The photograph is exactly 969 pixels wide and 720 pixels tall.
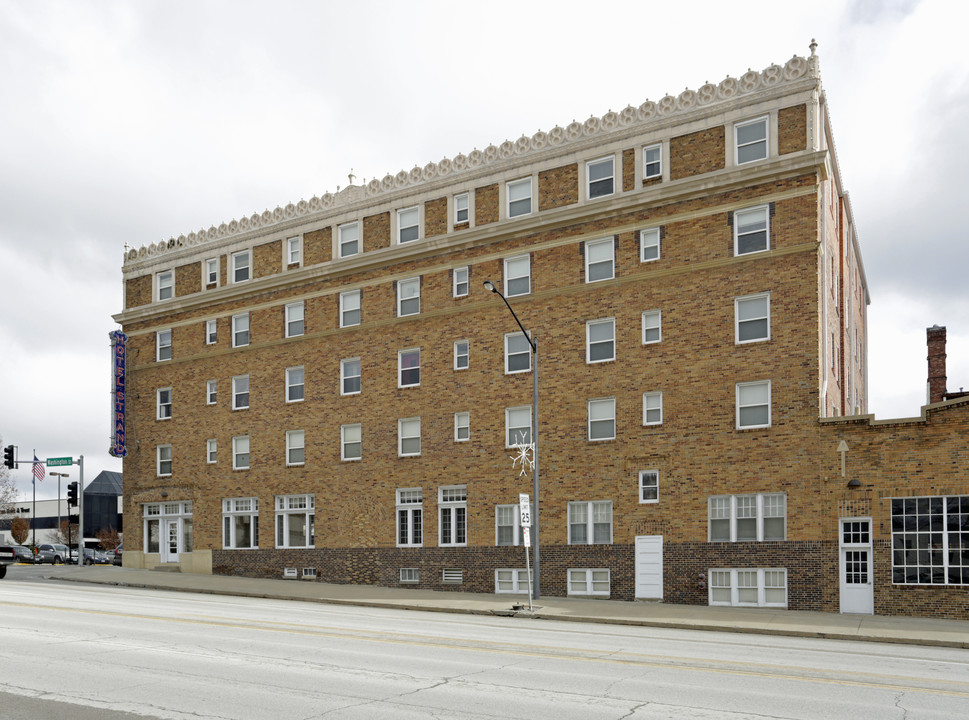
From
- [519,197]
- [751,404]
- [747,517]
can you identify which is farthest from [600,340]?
[747,517]

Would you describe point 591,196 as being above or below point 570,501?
above

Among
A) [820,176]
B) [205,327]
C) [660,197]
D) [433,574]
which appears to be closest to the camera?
[820,176]

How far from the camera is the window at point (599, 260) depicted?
32.6m

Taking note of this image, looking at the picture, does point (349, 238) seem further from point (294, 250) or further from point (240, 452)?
point (240, 452)

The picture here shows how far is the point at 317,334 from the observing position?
39812 mm

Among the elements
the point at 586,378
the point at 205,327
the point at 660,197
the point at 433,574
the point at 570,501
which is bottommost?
the point at 433,574

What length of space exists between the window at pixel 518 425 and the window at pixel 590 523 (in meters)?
3.01

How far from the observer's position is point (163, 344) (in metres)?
45.6

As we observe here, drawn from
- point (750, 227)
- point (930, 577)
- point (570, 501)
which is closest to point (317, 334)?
point (570, 501)

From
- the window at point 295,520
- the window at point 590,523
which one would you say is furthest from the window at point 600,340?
the window at point 295,520

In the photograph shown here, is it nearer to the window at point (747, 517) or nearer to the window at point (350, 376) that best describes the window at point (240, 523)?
the window at point (350, 376)

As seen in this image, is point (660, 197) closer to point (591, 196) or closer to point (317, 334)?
point (591, 196)

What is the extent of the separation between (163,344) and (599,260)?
23.4 meters

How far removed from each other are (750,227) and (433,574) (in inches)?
661
